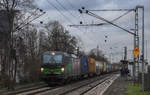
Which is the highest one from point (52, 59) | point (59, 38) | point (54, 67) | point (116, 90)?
point (59, 38)

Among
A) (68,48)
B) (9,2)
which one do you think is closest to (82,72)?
(9,2)

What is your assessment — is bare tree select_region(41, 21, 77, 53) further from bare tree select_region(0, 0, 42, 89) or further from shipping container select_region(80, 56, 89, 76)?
bare tree select_region(0, 0, 42, 89)

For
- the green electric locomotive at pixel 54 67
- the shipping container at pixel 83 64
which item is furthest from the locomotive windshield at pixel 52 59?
the shipping container at pixel 83 64

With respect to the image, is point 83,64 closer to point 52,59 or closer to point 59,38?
point 52,59

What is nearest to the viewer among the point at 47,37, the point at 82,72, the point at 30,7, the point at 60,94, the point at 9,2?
the point at 60,94

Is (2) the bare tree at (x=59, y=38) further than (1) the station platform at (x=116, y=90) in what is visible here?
Yes

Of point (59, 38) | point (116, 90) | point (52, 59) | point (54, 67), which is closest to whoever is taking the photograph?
point (116, 90)

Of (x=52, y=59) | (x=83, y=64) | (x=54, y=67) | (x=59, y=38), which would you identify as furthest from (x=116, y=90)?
(x=59, y=38)

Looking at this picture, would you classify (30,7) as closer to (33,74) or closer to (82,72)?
(33,74)

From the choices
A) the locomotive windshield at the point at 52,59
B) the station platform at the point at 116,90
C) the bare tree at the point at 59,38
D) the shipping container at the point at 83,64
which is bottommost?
the station platform at the point at 116,90

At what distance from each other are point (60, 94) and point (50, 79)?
721 centimetres

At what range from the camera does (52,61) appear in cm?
2364

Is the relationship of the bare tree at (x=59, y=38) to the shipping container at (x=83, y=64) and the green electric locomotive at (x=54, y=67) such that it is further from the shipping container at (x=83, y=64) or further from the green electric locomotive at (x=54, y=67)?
the green electric locomotive at (x=54, y=67)

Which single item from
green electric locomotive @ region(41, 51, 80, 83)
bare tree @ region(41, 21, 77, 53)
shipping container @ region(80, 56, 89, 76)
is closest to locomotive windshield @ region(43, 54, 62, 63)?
green electric locomotive @ region(41, 51, 80, 83)
